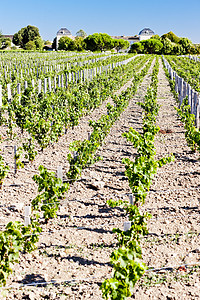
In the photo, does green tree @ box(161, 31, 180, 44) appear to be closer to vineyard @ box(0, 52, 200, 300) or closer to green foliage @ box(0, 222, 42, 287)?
vineyard @ box(0, 52, 200, 300)

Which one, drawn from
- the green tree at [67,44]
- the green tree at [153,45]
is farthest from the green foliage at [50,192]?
the green tree at [153,45]

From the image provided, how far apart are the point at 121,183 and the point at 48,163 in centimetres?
207

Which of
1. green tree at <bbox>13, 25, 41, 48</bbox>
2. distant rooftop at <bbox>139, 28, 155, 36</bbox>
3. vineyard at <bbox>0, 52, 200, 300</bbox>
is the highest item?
distant rooftop at <bbox>139, 28, 155, 36</bbox>

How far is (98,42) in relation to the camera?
96562 mm

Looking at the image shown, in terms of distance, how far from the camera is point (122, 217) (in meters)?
6.36

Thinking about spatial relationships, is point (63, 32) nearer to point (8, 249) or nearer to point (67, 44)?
point (67, 44)

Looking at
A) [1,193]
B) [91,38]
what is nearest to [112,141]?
[1,193]

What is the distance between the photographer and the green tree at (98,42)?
96188 mm

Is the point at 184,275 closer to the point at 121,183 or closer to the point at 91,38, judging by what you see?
the point at 121,183

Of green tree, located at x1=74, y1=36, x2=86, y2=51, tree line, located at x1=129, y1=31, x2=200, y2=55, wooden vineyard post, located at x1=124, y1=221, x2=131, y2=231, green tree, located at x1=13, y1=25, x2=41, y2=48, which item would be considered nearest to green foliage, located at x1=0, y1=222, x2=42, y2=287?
wooden vineyard post, located at x1=124, y1=221, x2=131, y2=231

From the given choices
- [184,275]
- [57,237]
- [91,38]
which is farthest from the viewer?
[91,38]

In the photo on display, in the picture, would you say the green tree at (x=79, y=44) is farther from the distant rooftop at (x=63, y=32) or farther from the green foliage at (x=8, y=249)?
the green foliage at (x=8, y=249)

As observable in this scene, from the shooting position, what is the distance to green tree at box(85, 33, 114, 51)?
96188 millimetres

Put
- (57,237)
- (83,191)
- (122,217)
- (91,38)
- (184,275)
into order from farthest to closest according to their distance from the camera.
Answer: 1. (91,38)
2. (83,191)
3. (122,217)
4. (57,237)
5. (184,275)
